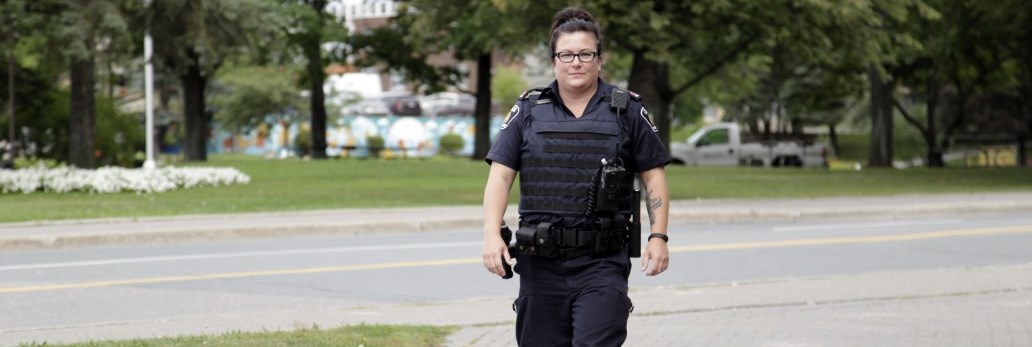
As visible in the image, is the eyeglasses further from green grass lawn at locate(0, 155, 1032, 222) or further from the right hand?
green grass lawn at locate(0, 155, 1032, 222)

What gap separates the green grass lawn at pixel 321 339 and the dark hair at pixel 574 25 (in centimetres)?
293

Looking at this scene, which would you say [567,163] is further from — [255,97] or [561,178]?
[255,97]

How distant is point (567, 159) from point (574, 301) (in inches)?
20.0

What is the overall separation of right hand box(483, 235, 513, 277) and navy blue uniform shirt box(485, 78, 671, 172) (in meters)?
0.30

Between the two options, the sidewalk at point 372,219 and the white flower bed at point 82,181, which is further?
the white flower bed at point 82,181

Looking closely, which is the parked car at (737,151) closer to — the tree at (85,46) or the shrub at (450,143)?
the shrub at (450,143)

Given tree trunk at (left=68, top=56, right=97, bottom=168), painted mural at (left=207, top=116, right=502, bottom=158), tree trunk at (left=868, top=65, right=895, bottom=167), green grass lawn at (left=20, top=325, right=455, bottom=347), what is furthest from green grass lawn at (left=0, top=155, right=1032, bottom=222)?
painted mural at (left=207, top=116, right=502, bottom=158)

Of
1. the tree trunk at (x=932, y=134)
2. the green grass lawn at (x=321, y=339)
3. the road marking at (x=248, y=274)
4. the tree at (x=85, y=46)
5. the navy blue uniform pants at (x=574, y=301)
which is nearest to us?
the navy blue uniform pants at (x=574, y=301)

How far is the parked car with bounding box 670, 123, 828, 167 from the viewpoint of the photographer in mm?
52344

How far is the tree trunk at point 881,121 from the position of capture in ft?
157

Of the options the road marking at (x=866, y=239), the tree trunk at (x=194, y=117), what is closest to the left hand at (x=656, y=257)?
the road marking at (x=866, y=239)

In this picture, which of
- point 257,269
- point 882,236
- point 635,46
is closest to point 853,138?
point 635,46

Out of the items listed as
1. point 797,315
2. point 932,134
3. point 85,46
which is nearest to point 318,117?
point 932,134

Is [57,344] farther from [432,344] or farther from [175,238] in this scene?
[175,238]
